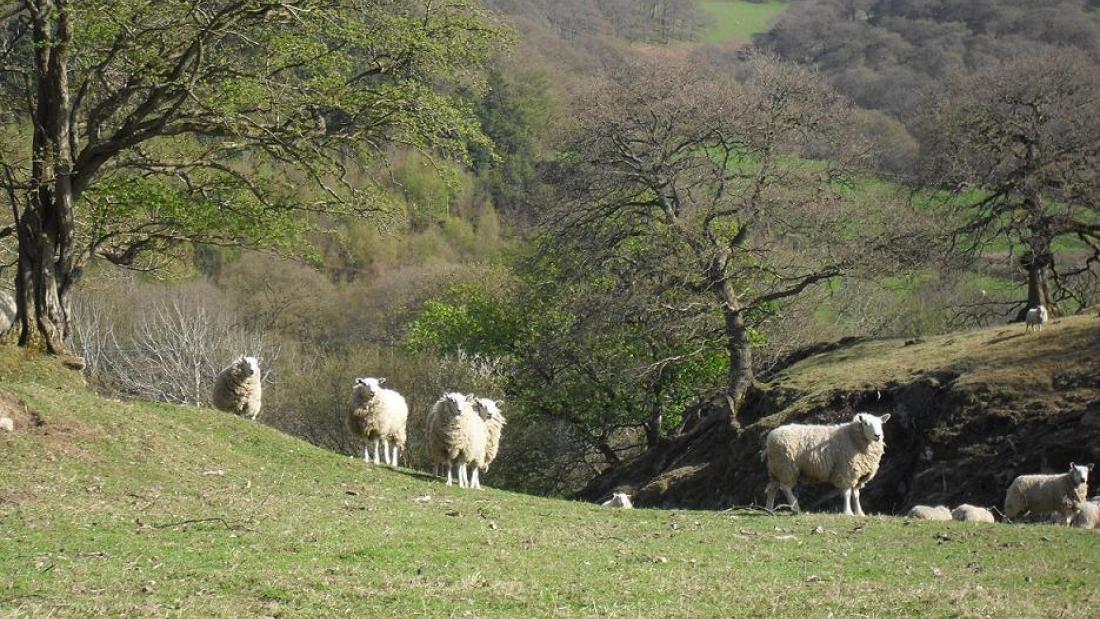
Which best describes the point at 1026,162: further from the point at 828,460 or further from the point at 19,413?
the point at 19,413

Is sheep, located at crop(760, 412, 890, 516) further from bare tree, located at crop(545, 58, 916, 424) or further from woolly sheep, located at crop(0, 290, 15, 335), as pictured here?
woolly sheep, located at crop(0, 290, 15, 335)

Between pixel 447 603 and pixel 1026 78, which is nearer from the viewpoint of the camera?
pixel 447 603

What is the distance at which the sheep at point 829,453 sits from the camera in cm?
1889

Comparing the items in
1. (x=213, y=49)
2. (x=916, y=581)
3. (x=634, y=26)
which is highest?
(x=634, y=26)

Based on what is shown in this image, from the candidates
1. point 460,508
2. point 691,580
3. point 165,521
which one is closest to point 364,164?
point 460,508

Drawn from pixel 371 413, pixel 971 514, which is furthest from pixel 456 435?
pixel 971 514

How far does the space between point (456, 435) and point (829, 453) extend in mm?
6136

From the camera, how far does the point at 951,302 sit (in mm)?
56594

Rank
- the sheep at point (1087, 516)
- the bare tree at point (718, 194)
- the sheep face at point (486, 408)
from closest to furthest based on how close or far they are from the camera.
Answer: the sheep at point (1087, 516), the sheep face at point (486, 408), the bare tree at point (718, 194)

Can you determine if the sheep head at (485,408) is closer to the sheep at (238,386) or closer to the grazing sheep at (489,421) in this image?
the grazing sheep at (489,421)

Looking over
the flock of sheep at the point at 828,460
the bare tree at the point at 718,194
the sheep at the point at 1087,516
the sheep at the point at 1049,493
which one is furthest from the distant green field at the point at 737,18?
the sheep at the point at 1087,516

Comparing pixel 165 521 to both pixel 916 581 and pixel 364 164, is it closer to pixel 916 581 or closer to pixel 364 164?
pixel 916 581

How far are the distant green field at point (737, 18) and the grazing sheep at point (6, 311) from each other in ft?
349

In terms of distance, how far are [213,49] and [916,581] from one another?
48.9ft
